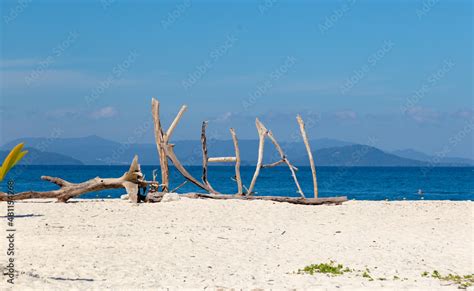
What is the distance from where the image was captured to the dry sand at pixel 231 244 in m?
11.2

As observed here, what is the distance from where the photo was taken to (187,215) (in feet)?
65.4

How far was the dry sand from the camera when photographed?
11.2 metres

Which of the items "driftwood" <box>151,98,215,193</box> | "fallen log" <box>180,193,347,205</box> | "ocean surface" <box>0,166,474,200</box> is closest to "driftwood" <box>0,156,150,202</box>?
"driftwood" <box>151,98,215,193</box>

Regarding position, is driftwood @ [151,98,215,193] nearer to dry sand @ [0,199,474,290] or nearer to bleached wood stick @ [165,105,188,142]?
bleached wood stick @ [165,105,188,142]

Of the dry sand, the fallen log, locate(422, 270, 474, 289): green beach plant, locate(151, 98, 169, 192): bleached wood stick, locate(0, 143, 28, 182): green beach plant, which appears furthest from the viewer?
locate(151, 98, 169, 192): bleached wood stick

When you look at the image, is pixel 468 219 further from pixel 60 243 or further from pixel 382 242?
pixel 60 243

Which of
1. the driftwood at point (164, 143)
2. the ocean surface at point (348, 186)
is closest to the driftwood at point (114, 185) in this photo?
the driftwood at point (164, 143)

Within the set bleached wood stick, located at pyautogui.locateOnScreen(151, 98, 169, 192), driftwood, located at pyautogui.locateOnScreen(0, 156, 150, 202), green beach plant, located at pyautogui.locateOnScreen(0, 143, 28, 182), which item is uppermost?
bleached wood stick, located at pyautogui.locateOnScreen(151, 98, 169, 192)

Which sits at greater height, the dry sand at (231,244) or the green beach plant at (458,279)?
the dry sand at (231,244)

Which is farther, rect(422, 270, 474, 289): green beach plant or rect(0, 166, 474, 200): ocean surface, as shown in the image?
rect(0, 166, 474, 200): ocean surface

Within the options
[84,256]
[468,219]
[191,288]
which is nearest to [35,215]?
[84,256]

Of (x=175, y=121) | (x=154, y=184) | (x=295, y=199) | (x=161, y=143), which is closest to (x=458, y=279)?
(x=295, y=199)

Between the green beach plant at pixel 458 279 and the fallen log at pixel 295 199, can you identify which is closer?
the green beach plant at pixel 458 279

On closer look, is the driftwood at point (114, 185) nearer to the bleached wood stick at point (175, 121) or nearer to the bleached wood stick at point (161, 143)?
the bleached wood stick at point (161, 143)
